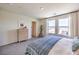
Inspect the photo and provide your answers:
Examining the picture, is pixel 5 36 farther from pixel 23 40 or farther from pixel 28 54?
pixel 28 54

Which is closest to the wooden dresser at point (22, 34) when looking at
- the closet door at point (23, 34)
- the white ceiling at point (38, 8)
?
the closet door at point (23, 34)

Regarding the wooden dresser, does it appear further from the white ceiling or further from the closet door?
the white ceiling

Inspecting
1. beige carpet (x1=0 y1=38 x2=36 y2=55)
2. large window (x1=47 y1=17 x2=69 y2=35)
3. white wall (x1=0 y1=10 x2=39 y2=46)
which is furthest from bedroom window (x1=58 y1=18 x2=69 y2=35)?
beige carpet (x1=0 y1=38 x2=36 y2=55)

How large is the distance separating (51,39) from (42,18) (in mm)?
479

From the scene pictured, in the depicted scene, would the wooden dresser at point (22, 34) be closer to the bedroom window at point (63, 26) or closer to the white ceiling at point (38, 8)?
the white ceiling at point (38, 8)

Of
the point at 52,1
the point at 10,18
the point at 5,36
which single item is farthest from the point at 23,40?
the point at 52,1

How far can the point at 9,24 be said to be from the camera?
1.85 m

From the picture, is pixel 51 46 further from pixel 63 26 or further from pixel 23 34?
pixel 23 34

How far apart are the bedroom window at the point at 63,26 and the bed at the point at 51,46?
100mm

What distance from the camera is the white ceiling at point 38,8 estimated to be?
175cm

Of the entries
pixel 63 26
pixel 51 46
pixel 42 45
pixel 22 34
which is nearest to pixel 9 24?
pixel 22 34

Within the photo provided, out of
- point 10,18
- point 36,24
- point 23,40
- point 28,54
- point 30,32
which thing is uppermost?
point 10,18

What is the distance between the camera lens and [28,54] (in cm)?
180

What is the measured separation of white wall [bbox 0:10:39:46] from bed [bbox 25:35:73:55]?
1.21 feet
